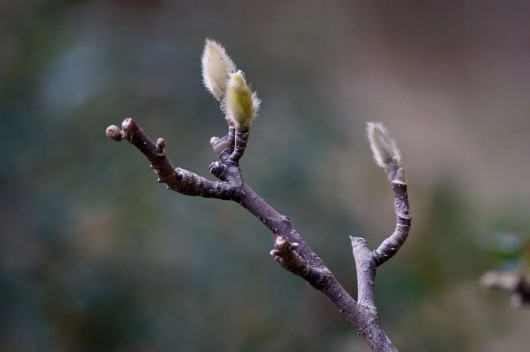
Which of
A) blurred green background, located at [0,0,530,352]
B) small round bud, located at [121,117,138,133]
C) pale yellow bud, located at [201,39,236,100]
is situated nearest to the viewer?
small round bud, located at [121,117,138,133]

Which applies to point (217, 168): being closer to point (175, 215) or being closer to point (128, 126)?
point (128, 126)

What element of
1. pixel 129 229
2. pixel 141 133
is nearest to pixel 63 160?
pixel 129 229

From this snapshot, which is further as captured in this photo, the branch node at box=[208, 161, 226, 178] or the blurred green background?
the blurred green background

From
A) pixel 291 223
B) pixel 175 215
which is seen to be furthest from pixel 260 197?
pixel 175 215

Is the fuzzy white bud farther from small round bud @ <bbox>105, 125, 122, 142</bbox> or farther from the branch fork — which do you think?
small round bud @ <bbox>105, 125, 122, 142</bbox>

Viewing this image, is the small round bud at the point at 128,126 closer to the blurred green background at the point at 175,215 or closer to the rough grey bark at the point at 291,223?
the rough grey bark at the point at 291,223

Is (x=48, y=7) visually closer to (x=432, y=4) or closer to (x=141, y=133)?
(x=141, y=133)

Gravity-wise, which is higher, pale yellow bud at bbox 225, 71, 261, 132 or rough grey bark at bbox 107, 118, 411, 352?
pale yellow bud at bbox 225, 71, 261, 132

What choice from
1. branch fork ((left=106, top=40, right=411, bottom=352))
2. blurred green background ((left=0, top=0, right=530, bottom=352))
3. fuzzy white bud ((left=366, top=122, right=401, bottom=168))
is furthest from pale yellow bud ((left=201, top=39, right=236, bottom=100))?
blurred green background ((left=0, top=0, right=530, bottom=352))
